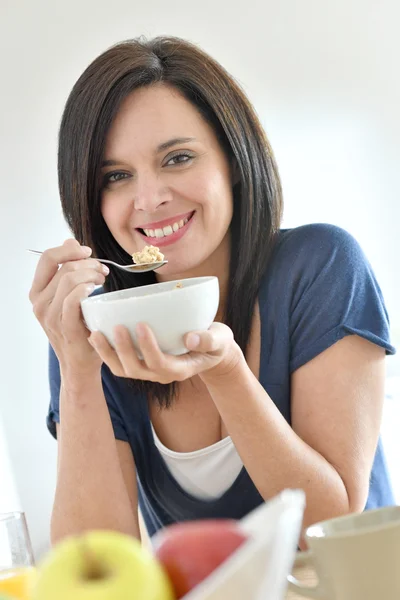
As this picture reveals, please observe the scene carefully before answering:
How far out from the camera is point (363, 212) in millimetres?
3227

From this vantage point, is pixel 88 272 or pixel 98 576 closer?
pixel 98 576

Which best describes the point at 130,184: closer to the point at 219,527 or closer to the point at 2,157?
the point at 219,527

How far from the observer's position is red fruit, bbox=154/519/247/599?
13.7 inches

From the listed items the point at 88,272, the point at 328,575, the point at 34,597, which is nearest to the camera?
the point at 34,597

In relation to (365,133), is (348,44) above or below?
above

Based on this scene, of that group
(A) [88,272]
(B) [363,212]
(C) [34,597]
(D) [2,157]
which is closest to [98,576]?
(C) [34,597]

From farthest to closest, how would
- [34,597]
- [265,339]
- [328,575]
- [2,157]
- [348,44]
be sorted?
[348,44]
[2,157]
[265,339]
[328,575]
[34,597]

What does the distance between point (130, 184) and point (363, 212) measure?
210cm

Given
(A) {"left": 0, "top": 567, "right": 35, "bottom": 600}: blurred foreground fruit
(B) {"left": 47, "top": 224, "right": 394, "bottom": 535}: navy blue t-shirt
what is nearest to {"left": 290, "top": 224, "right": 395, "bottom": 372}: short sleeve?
(B) {"left": 47, "top": 224, "right": 394, "bottom": 535}: navy blue t-shirt

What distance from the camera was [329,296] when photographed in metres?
1.20

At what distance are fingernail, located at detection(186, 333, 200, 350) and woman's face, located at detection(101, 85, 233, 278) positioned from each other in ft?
1.78

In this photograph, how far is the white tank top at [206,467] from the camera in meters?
1.24

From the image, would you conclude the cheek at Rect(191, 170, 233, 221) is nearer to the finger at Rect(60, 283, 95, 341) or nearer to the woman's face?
the woman's face

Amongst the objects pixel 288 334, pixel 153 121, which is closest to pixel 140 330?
pixel 288 334
